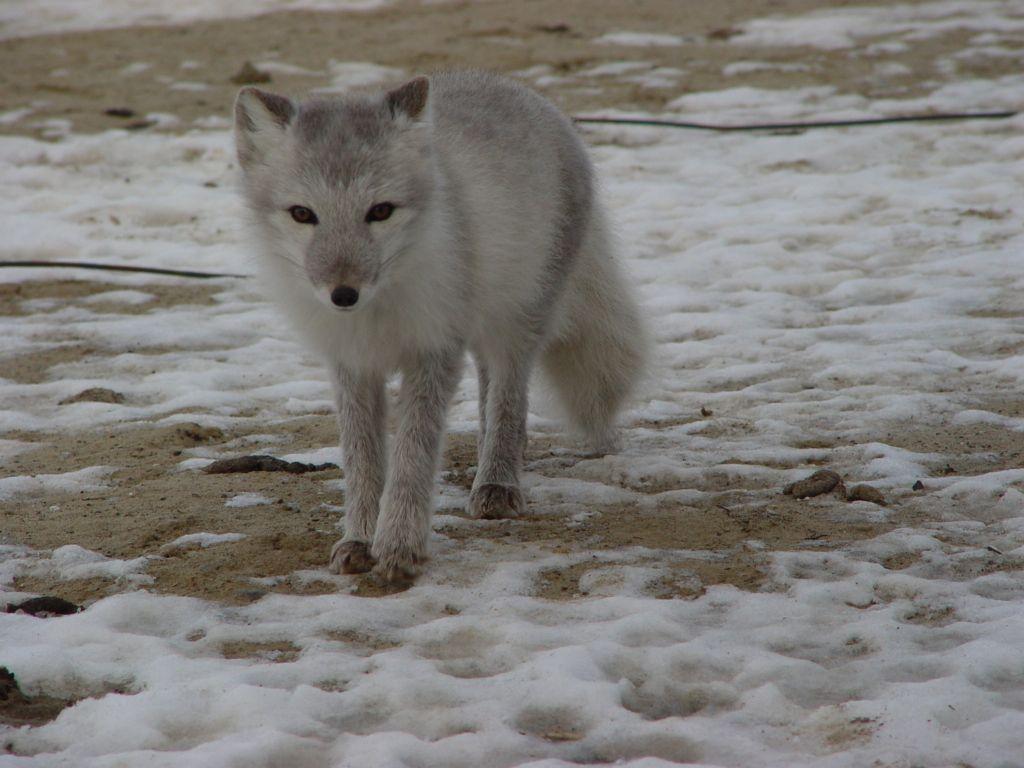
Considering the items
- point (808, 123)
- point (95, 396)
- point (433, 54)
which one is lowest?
point (95, 396)

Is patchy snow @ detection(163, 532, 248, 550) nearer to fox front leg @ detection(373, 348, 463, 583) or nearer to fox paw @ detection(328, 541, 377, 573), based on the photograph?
fox paw @ detection(328, 541, 377, 573)

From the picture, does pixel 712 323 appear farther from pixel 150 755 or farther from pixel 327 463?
pixel 150 755

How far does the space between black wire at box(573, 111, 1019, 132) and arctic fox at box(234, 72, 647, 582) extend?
432 cm

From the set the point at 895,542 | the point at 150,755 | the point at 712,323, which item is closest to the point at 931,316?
the point at 712,323

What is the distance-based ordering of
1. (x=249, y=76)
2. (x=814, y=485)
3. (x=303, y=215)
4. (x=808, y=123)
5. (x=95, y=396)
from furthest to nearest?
(x=249, y=76)
(x=808, y=123)
(x=95, y=396)
(x=814, y=485)
(x=303, y=215)

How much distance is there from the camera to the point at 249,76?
10508 mm

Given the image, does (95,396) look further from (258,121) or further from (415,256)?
(415,256)

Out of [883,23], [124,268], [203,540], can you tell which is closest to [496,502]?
[203,540]

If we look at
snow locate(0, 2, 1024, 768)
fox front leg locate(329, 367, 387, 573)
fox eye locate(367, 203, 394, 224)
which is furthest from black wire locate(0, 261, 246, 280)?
fox eye locate(367, 203, 394, 224)

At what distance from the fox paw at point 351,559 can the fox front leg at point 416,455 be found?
4cm

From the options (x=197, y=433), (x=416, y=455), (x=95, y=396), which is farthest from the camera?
(x=95, y=396)

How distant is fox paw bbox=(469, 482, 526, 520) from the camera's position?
4.13 metres

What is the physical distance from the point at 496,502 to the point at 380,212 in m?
1.20

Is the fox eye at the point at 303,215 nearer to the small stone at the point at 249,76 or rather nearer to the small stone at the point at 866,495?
the small stone at the point at 866,495
